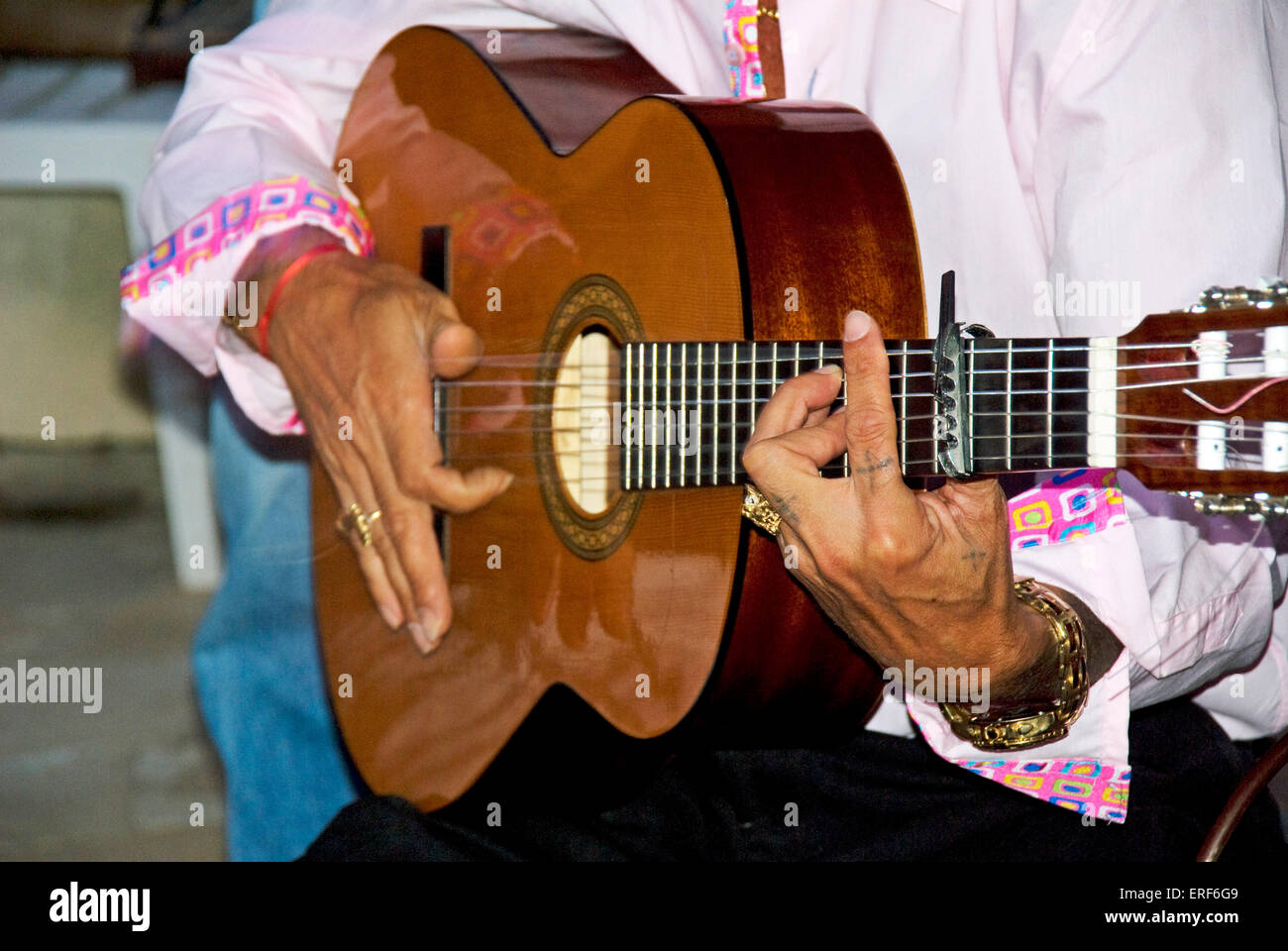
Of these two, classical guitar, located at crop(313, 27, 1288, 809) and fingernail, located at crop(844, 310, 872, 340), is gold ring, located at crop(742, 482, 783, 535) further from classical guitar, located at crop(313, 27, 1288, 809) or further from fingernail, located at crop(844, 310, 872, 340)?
fingernail, located at crop(844, 310, 872, 340)

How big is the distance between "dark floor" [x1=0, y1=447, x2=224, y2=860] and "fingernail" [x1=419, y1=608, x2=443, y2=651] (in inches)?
35.2

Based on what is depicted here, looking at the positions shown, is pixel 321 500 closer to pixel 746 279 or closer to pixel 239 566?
pixel 239 566

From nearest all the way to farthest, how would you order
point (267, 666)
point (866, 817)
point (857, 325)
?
point (857, 325) → point (866, 817) → point (267, 666)

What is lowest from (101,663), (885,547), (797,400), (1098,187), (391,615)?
(101,663)

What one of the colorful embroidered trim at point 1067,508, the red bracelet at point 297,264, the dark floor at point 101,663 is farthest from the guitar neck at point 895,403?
the dark floor at point 101,663

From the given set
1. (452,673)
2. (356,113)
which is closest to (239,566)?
(452,673)

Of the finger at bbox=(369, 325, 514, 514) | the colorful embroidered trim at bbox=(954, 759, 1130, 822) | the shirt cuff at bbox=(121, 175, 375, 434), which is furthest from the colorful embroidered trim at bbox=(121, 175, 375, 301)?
the colorful embroidered trim at bbox=(954, 759, 1130, 822)

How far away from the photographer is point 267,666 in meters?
1.54

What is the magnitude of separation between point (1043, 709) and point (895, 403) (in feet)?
0.88

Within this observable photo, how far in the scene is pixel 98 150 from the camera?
2023mm

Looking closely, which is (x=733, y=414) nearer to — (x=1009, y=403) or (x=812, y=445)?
(x=812, y=445)

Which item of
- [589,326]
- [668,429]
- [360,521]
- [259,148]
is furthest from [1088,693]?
[259,148]

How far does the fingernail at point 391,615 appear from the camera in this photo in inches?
49.5

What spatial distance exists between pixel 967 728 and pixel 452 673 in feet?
1.68
